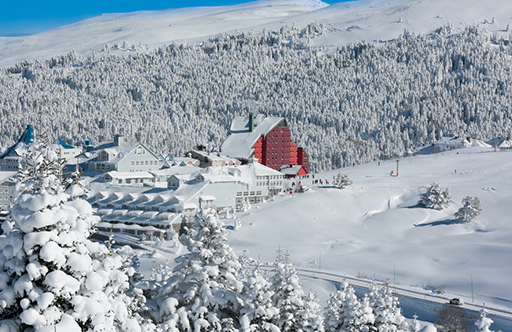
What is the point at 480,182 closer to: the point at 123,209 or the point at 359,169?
the point at 359,169

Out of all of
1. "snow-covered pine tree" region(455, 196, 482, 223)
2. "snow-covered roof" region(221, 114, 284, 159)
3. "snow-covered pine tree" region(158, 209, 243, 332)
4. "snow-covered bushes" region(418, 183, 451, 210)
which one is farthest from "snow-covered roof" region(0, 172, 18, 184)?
"snow-covered pine tree" region(158, 209, 243, 332)

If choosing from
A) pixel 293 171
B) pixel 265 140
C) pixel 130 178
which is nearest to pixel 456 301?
pixel 130 178

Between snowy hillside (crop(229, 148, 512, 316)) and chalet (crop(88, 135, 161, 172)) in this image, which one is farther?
chalet (crop(88, 135, 161, 172))

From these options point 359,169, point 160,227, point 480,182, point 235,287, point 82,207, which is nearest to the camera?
point 82,207

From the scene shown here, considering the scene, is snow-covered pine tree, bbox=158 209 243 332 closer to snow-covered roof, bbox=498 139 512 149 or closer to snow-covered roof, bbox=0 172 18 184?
snow-covered roof, bbox=0 172 18 184

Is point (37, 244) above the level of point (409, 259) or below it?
above

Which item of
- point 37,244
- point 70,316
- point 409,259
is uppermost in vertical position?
point 37,244

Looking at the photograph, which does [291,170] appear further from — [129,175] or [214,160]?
[129,175]

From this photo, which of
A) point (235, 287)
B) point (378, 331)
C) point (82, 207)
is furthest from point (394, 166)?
point (82, 207)
